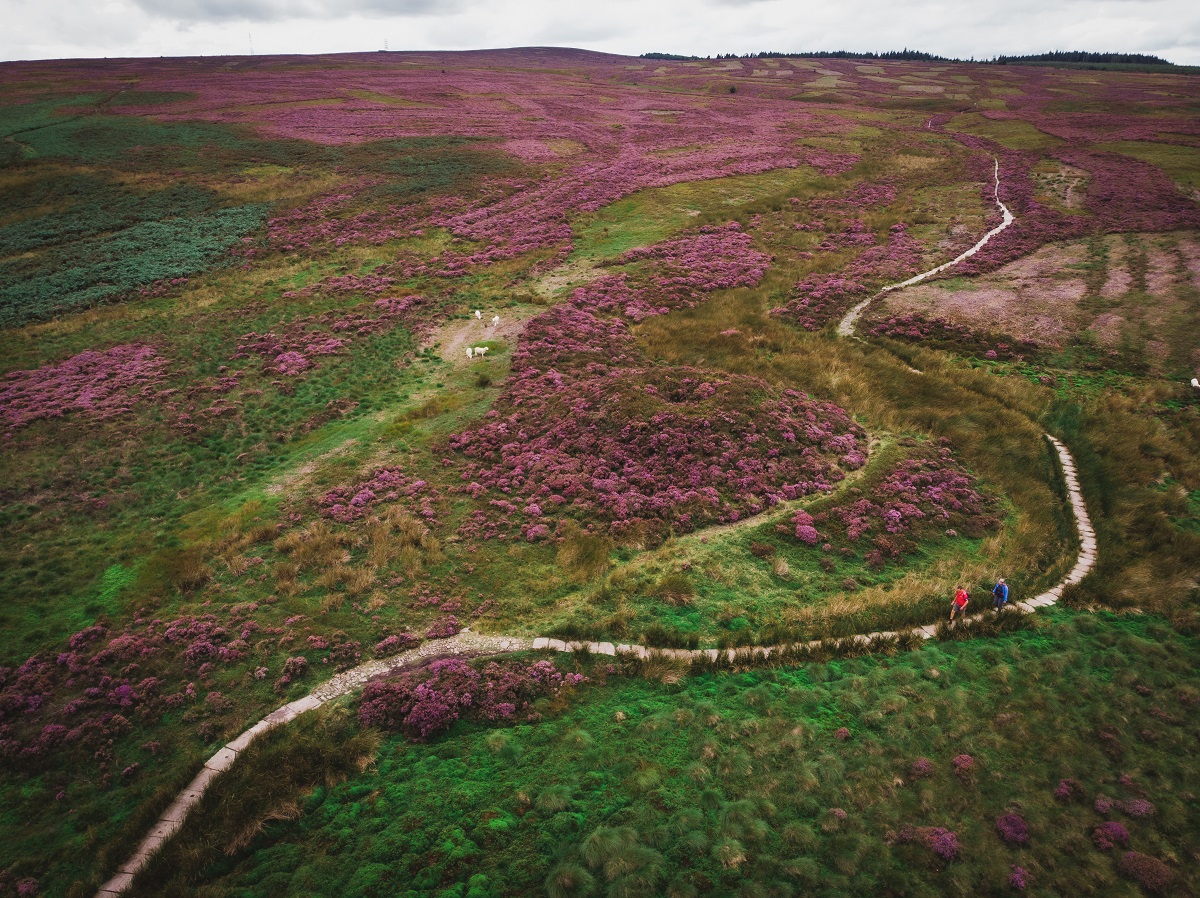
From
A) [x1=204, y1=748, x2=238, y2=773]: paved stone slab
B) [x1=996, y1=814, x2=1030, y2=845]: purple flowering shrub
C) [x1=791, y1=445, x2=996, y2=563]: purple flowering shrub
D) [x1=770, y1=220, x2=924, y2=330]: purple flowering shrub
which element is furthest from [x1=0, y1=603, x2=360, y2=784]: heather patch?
[x1=770, y1=220, x2=924, y2=330]: purple flowering shrub

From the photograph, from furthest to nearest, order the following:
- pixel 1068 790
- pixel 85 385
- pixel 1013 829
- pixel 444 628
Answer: pixel 85 385
pixel 444 628
pixel 1068 790
pixel 1013 829

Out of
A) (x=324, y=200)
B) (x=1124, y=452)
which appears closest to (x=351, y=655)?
(x=1124, y=452)

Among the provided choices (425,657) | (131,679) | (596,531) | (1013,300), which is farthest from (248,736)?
(1013,300)

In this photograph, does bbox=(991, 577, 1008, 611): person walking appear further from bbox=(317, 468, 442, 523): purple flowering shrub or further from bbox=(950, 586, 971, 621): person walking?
bbox=(317, 468, 442, 523): purple flowering shrub

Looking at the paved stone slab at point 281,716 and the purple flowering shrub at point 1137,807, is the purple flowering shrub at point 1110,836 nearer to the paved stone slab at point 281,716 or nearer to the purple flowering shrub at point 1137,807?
the purple flowering shrub at point 1137,807

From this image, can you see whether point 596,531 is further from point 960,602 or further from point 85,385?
point 85,385

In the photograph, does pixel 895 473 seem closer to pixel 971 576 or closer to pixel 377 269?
pixel 971 576
